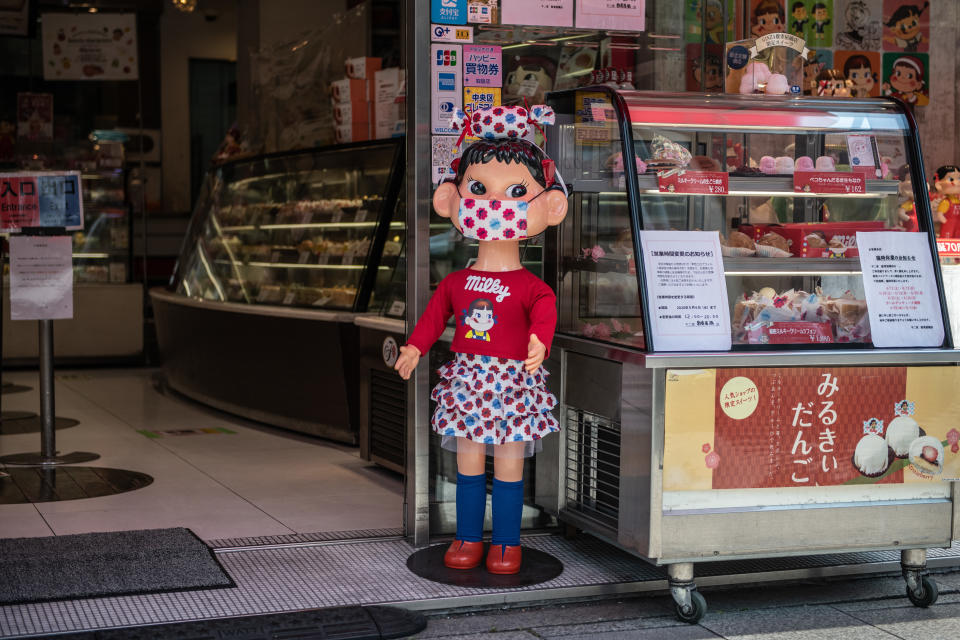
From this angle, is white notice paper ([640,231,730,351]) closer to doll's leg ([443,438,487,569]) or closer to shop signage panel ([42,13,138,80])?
doll's leg ([443,438,487,569])

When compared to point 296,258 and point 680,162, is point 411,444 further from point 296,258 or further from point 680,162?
point 296,258

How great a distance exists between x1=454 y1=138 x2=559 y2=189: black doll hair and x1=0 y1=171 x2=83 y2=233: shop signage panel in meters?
3.24

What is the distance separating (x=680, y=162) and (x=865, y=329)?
997mm

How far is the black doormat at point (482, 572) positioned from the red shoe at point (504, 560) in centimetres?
2

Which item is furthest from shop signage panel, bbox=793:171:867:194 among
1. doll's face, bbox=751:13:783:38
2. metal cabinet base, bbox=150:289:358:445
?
metal cabinet base, bbox=150:289:358:445

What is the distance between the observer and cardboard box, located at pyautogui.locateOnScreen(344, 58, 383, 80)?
7.75 m

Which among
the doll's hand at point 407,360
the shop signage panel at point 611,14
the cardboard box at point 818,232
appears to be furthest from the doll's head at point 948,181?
the doll's hand at point 407,360

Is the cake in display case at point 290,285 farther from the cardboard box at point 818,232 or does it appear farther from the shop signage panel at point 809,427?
the shop signage panel at point 809,427

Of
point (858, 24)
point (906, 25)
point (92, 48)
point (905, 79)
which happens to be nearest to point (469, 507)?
point (858, 24)

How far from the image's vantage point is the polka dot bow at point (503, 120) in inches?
170

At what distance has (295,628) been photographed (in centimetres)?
376

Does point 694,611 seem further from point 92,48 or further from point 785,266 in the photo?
point 92,48

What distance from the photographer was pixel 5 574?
4.27 m

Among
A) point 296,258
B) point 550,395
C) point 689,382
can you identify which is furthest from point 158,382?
point 689,382
